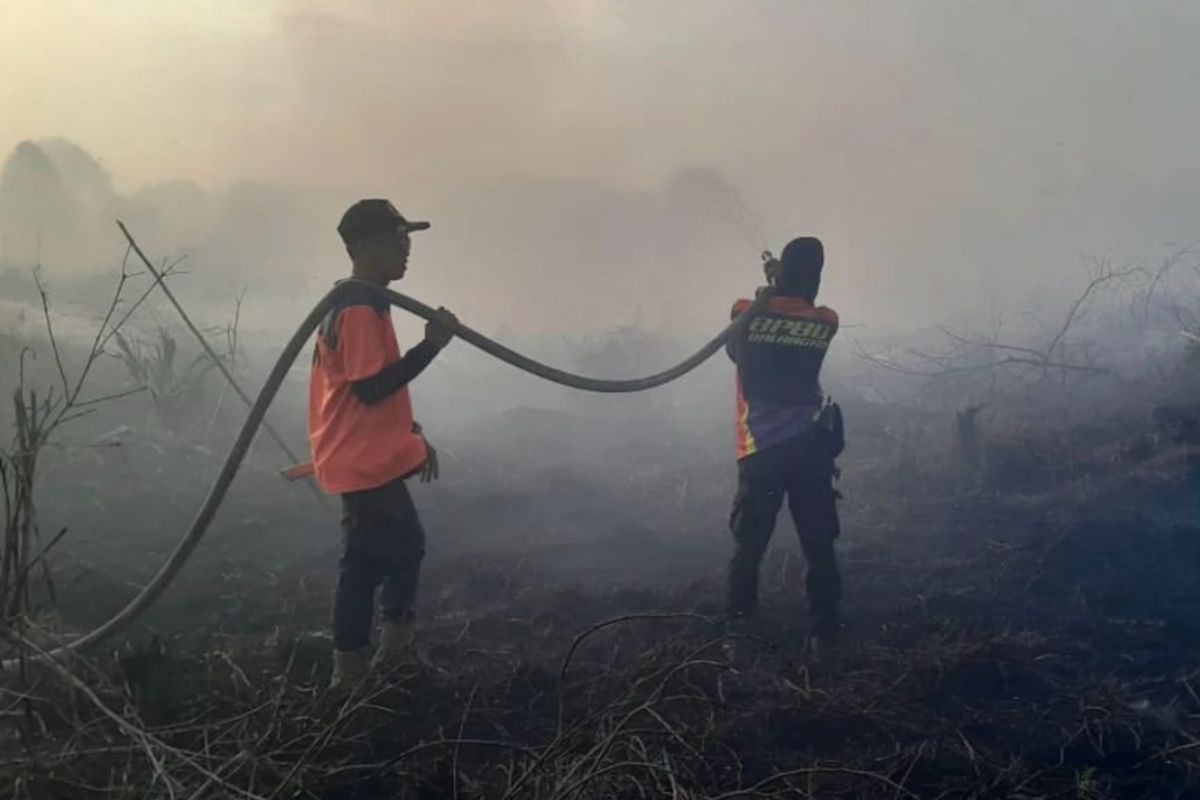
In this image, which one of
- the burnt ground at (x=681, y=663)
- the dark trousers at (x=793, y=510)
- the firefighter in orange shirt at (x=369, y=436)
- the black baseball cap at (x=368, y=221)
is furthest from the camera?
the dark trousers at (x=793, y=510)

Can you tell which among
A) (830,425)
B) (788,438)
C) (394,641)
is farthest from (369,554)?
(830,425)

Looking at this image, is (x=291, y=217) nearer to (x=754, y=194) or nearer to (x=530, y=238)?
(x=530, y=238)

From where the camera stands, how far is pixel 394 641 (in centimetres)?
388

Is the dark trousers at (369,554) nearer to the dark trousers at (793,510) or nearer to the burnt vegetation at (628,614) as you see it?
the burnt vegetation at (628,614)

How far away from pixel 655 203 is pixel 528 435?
436 inches

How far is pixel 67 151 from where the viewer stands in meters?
17.2

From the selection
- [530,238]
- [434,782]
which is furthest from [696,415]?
[530,238]

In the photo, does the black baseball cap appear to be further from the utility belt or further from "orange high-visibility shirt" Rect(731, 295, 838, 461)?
the utility belt

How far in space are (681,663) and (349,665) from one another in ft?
5.19

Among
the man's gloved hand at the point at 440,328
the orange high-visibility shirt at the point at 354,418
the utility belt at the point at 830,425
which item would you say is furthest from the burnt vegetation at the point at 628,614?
the man's gloved hand at the point at 440,328

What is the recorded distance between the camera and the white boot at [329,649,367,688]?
3719 mm

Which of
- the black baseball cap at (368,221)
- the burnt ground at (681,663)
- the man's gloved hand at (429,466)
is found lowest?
the burnt ground at (681,663)

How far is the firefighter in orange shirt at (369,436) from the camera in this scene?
3703mm

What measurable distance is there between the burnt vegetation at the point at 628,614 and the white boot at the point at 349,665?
0.55ft
